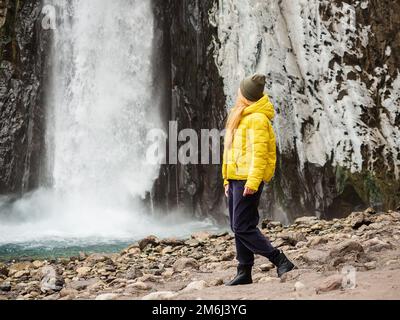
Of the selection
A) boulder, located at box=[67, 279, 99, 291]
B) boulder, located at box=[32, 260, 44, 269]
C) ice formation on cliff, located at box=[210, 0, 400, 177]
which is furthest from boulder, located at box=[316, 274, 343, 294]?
ice formation on cliff, located at box=[210, 0, 400, 177]

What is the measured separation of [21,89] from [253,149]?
15529mm

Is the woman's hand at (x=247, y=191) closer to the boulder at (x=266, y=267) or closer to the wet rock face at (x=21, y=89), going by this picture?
the boulder at (x=266, y=267)

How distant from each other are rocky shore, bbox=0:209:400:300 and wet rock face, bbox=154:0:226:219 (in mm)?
6052

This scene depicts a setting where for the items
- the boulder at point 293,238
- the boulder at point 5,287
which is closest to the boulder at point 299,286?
the boulder at point 293,238

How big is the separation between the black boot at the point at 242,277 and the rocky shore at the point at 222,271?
0.45 feet

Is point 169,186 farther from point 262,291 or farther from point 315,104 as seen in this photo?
point 262,291

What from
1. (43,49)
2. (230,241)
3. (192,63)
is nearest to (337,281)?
(230,241)

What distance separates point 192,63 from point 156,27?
237 centimetres

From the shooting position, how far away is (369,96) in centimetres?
1162

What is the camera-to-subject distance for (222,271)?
614 centimetres

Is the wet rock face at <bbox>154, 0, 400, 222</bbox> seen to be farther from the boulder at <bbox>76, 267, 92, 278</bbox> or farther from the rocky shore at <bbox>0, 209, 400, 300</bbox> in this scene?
the boulder at <bbox>76, 267, 92, 278</bbox>

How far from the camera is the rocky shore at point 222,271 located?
402cm

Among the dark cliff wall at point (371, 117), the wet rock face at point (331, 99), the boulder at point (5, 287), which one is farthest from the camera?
the wet rock face at point (331, 99)

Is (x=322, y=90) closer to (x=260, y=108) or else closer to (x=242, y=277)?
(x=260, y=108)
